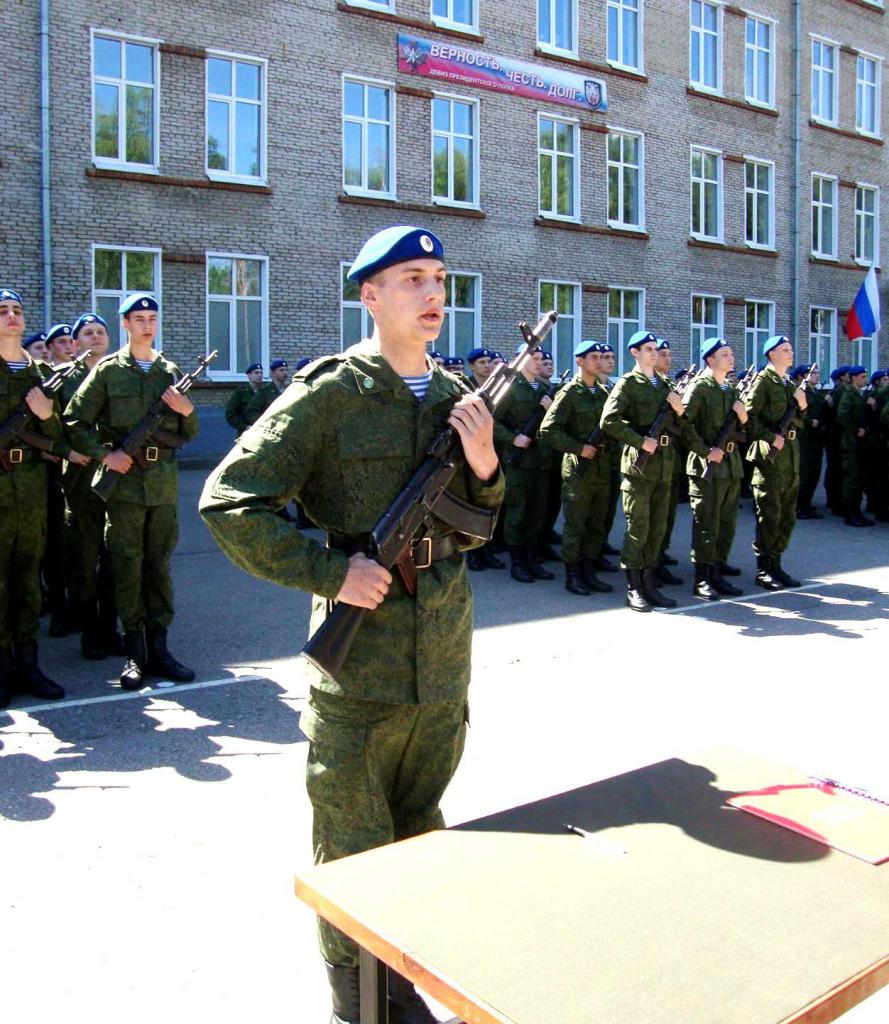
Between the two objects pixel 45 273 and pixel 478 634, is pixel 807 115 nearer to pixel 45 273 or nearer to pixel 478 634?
pixel 45 273

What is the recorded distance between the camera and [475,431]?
289cm

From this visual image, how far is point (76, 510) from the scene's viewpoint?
7914 millimetres

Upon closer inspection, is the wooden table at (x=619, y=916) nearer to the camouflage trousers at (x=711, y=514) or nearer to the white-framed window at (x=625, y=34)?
the camouflage trousers at (x=711, y=514)

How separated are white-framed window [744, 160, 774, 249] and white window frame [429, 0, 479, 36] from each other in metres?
8.95

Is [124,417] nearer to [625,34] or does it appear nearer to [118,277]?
[118,277]

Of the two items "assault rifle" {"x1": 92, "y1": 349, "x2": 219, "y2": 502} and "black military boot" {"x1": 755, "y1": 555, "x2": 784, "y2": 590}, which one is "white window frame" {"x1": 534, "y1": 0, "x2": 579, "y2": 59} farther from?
"assault rifle" {"x1": 92, "y1": 349, "x2": 219, "y2": 502}

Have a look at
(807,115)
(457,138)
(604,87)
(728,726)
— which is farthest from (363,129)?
(728,726)

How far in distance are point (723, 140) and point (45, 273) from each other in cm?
1663

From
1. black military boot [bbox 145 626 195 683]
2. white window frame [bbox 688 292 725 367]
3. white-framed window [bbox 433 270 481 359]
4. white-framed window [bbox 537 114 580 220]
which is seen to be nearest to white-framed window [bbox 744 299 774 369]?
white window frame [bbox 688 292 725 367]

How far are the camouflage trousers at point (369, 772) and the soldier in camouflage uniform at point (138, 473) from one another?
4057mm

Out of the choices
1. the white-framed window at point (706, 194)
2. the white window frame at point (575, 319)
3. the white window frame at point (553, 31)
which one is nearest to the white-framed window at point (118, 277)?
the white window frame at point (575, 319)

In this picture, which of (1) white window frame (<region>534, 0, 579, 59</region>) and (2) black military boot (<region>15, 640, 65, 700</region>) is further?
(1) white window frame (<region>534, 0, 579, 59</region>)

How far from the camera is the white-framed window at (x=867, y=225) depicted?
103 ft

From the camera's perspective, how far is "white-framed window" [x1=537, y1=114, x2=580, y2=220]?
23828mm
